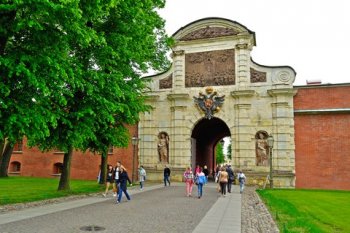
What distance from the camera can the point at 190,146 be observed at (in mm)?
28047

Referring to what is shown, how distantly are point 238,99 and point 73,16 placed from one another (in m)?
17.2

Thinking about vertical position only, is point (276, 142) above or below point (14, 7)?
below

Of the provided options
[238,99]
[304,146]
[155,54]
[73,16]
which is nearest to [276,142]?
[304,146]

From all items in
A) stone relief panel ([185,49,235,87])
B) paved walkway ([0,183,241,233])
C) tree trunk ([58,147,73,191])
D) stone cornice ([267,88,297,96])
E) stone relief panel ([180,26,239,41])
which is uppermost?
stone relief panel ([180,26,239,41])

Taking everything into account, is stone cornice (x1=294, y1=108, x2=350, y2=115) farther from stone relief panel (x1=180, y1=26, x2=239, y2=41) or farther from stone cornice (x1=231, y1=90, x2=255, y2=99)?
stone relief panel (x1=180, y1=26, x2=239, y2=41)

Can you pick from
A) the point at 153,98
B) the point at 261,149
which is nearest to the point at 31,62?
the point at 153,98

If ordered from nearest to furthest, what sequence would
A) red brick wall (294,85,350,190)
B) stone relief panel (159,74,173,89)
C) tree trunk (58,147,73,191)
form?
1. tree trunk (58,147,73,191)
2. red brick wall (294,85,350,190)
3. stone relief panel (159,74,173,89)

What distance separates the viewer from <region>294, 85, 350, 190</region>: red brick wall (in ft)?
78.6

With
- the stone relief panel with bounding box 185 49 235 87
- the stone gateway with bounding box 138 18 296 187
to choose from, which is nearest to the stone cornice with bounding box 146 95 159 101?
the stone gateway with bounding box 138 18 296 187

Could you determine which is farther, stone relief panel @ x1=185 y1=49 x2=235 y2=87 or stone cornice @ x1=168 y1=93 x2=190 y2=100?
stone cornice @ x1=168 y1=93 x2=190 y2=100

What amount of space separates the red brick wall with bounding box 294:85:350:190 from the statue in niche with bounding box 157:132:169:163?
33.4ft

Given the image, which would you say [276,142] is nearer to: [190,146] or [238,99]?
[238,99]

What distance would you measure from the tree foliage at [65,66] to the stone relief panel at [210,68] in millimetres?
9263

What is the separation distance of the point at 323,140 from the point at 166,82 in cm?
1318
